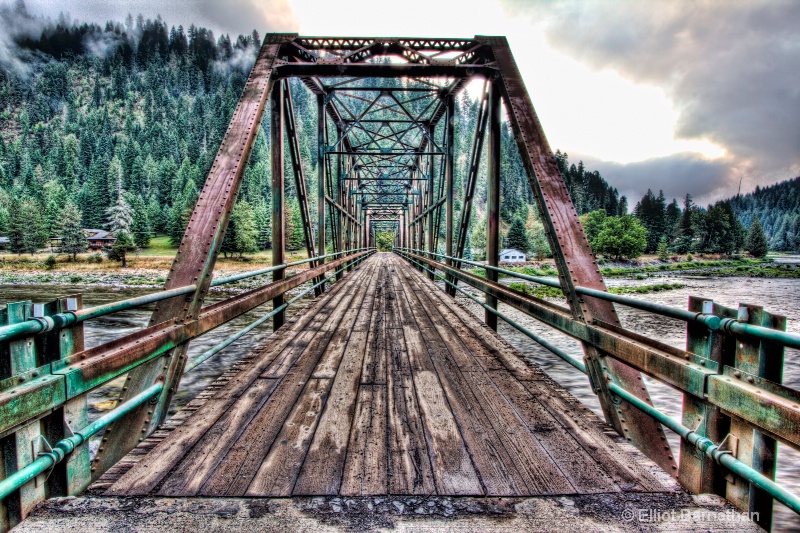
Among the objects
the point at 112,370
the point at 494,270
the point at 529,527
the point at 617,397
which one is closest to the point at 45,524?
the point at 112,370

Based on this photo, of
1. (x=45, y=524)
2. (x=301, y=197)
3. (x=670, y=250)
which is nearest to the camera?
(x=45, y=524)

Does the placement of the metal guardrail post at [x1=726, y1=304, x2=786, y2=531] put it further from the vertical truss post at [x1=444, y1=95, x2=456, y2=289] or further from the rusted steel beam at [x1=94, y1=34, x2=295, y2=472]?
the vertical truss post at [x1=444, y1=95, x2=456, y2=289]

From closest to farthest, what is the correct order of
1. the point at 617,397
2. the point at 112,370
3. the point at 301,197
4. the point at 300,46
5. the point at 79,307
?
the point at 79,307, the point at 112,370, the point at 617,397, the point at 300,46, the point at 301,197

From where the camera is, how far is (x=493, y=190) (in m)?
6.82

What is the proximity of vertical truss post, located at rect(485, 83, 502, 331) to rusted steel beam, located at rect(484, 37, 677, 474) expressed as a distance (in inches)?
50.9

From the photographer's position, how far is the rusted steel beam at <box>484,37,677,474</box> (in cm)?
241

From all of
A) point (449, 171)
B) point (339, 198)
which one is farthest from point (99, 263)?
point (449, 171)

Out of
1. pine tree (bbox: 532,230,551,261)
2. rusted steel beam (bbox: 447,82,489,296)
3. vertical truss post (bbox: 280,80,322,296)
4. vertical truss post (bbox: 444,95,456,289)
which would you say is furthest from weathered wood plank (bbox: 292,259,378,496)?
pine tree (bbox: 532,230,551,261)

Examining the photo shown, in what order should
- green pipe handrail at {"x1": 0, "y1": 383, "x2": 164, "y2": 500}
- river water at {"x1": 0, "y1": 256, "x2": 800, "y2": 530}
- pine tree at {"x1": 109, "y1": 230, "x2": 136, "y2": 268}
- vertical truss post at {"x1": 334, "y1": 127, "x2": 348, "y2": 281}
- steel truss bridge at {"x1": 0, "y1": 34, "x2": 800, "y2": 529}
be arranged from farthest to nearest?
pine tree at {"x1": 109, "y1": 230, "x2": 136, "y2": 268} < vertical truss post at {"x1": 334, "y1": 127, "x2": 348, "y2": 281} < river water at {"x1": 0, "y1": 256, "x2": 800, "y2": 530} < steel truss bridge at {"x1": 0, "y1": 34, "x2": 800, "y2": 529} < green pipe handrail at {"x1": 0, "y1": 383, "x2": 164, "y2": 500}

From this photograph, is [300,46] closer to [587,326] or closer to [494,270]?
[494,270]

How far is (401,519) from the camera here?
1645 millimetres

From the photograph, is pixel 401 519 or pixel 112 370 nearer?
pixel 401 519

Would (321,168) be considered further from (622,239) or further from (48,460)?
(622,239)

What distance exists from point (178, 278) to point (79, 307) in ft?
4.38
